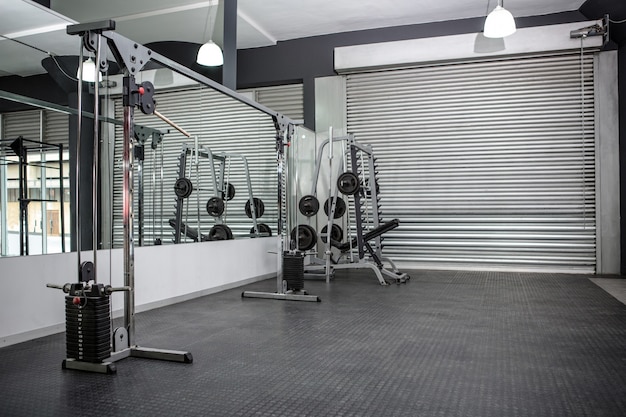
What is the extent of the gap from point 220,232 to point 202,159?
0.79 m

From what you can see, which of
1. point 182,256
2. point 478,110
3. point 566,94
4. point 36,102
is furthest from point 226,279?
point 566,94

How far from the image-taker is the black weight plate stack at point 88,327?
241 centimetres

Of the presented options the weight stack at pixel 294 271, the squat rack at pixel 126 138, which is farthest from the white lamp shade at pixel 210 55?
the squat rack at pixel 126 138

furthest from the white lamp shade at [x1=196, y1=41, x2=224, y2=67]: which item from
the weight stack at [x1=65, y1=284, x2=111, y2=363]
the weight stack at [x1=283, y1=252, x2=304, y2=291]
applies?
the weight stack at [x1=65, y1=284, x2=111, y2=363]

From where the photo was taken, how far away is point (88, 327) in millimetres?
2445

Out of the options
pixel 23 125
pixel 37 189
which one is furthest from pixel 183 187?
pixel 23 125

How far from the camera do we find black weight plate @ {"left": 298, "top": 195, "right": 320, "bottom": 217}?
20.7ft

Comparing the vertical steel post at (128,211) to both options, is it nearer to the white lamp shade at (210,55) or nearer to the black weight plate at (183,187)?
the black weight plate at (183,187)

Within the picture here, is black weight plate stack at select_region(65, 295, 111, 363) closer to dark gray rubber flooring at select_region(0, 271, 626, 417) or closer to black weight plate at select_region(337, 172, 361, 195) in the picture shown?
dark gray rubber flooring at select_region(0, 271, 626, 417)

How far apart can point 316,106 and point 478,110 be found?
232 cm

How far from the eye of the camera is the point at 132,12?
6473 mm

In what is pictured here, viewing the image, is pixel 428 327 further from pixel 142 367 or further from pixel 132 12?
pixel 132 12

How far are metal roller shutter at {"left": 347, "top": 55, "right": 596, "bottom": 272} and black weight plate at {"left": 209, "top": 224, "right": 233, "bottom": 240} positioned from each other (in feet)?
9.15

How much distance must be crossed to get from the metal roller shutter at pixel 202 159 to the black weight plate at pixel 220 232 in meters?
0.07
